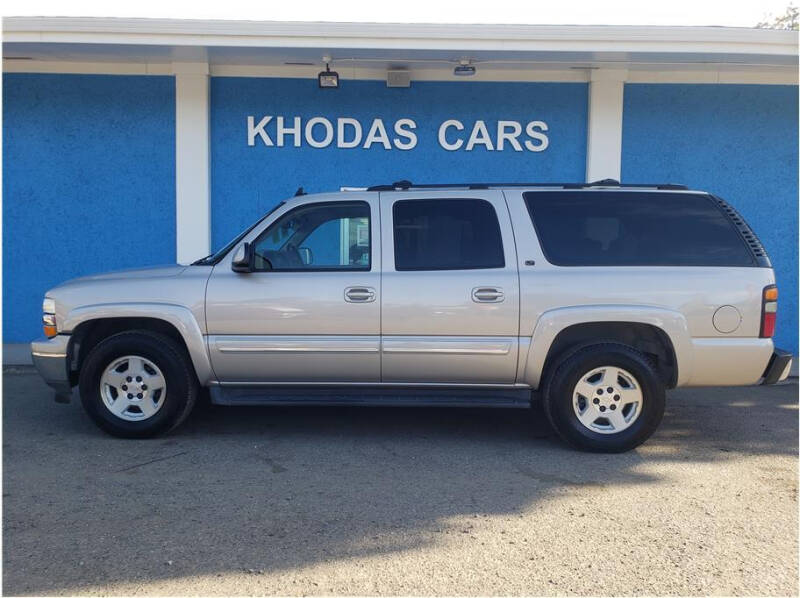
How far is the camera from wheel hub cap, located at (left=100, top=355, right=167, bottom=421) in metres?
6.00

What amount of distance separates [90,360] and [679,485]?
14.5ft

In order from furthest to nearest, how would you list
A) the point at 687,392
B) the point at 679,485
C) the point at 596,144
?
the point at 596,144
the point at 687,392
the point at 679,485

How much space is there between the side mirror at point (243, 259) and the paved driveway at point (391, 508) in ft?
4.54

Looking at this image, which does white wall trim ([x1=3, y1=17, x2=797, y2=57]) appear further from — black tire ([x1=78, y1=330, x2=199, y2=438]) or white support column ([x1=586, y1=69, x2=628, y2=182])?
black tire ([x1=78, y1=330, x2=199, y2=438])

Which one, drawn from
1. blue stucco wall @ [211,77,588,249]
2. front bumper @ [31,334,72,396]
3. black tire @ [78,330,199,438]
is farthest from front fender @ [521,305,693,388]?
blue stucco wall @ [211,77,588,249]

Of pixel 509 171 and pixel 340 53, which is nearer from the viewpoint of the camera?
pixel 340 53

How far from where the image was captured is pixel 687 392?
321 inches

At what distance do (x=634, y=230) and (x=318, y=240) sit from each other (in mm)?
2445

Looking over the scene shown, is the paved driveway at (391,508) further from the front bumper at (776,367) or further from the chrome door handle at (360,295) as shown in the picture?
the chrome door handle at (360,295)

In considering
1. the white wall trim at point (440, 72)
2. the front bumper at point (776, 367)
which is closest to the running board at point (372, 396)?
the front bumper at point (776, 367)

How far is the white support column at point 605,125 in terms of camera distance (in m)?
9.52

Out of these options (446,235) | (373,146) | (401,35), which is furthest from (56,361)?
(373,146)

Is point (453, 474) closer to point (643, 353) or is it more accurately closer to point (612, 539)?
point (612, 539)

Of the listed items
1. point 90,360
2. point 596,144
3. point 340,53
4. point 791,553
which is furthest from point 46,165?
point 791,553
